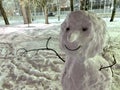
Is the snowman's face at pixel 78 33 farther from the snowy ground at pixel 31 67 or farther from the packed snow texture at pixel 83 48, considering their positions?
the snowy ground at pixel 31 67

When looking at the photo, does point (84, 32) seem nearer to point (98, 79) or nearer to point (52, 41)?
point (98, 79)

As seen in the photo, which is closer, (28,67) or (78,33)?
(78,33)

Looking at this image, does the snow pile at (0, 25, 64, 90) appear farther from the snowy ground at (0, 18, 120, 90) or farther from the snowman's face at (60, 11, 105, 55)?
the snowman's face at (60, 11, 105, 55)

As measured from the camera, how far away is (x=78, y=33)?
358 mm

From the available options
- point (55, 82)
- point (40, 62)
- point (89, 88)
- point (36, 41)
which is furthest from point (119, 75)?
point (36, 41)

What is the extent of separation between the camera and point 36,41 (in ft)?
5.52

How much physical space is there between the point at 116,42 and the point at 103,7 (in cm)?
227

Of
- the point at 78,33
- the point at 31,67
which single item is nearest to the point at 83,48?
the point at 78,33

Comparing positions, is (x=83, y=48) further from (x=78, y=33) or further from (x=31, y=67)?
(x=31, y=67)

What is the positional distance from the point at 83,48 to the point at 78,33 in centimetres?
3

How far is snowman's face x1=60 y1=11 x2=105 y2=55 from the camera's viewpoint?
0.36 meters

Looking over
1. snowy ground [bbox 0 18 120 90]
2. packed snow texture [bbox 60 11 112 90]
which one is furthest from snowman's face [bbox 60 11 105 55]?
snowy ground [bbox 0 18 120 90]

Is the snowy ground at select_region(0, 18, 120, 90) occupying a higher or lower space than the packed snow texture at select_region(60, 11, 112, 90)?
lower

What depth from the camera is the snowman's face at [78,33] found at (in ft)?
1.17
